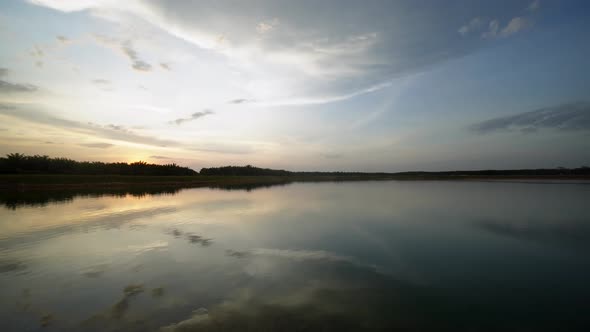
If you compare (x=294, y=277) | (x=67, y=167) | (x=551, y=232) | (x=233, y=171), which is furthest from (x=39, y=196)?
(x=233, y=171)

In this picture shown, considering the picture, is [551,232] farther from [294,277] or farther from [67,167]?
[67,167]

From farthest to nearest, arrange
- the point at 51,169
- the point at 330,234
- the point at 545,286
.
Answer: the point at 51,169 < the point at 330,234 < the point at 545,286

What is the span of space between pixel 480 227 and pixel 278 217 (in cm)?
1306

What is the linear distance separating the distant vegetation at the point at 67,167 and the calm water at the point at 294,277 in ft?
262

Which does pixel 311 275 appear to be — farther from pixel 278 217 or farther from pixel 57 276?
pixel 278 217

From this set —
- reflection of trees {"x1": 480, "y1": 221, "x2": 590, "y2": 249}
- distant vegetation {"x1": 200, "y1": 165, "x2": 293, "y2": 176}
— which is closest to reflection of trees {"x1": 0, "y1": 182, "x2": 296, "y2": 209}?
reflection of trees {"x1": 480, "y1": 221, "x2": 590, "y2": 249}

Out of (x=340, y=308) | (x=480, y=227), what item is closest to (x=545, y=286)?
(x=340, y=308)

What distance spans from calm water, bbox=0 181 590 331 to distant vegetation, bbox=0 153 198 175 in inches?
3146

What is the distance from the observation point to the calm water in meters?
5.22

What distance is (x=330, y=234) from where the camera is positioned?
13.3m

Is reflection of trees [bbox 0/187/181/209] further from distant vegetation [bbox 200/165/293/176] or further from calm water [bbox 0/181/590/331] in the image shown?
distant vegetation [bbox 200/165/293/176]

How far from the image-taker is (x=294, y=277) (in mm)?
7648

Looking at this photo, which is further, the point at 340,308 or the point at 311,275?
the point at 311,275

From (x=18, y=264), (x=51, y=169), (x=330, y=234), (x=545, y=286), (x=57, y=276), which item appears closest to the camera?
(x=545, y=286)
